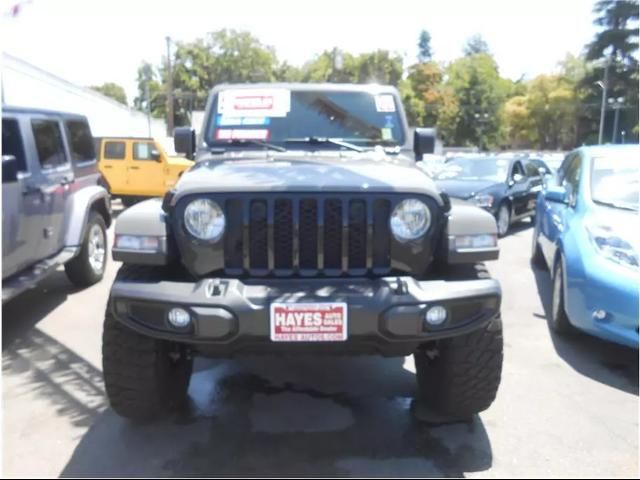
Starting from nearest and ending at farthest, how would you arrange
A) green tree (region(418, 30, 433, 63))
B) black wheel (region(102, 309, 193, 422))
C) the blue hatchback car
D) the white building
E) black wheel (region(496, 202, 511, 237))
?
black wheel (region(102, 309, 193, 422)) < the blue hatchback car < black wheel (region(496, 202, 511, 237)) < the white building < green tree (region(418, 30, 433, 63))

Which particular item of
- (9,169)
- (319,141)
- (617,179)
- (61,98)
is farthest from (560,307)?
(61,98)

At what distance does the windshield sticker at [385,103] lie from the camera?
4.48 metres

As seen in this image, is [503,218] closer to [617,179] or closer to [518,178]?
[518,178]

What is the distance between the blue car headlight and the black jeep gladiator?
1565mm

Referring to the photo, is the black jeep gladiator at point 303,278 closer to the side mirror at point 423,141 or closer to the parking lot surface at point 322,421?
the parking lot surface at point 322,421

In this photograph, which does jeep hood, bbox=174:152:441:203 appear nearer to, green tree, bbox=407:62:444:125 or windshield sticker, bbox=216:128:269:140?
windshield sticker, bbox=216:128:269:140

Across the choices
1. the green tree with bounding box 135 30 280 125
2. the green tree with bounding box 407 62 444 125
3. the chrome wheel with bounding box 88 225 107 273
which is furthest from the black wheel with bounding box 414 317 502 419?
the green tree with bounding box 407 62 444 125

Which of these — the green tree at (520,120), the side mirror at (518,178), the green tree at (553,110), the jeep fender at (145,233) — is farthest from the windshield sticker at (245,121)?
the green tree at (520,120)

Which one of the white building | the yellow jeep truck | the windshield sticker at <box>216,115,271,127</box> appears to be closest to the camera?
the windshield sticker at <box>216,115,271,127</box>

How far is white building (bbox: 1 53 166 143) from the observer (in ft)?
71.8

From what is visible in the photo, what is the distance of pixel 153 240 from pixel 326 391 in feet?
5.15

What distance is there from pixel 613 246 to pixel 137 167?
12.0 meters

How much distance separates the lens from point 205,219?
2975 mm

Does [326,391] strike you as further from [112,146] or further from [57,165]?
[112,146]
